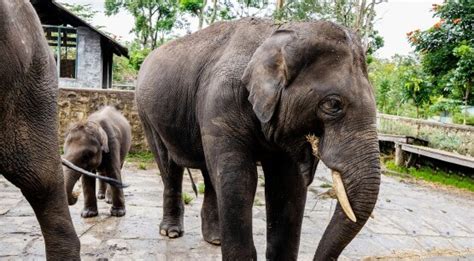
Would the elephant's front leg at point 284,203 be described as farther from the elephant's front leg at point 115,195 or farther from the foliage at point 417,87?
the foliage at point 417,87

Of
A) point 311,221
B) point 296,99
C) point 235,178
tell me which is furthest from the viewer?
point 311,221

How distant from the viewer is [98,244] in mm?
4336

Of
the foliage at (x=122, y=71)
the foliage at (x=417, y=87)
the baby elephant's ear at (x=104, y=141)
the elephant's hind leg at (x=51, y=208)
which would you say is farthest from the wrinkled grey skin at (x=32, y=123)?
the foliage at (x=122, y=71)

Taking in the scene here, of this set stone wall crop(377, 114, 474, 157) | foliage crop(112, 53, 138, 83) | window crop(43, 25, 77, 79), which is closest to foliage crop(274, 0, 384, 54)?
stone wall crop(377, 114, 474, 157)

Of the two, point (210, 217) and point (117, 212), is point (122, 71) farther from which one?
point (210, 217)

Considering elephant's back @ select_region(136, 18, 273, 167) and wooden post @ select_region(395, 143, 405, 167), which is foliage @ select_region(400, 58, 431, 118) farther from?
elephant's back @ select_region(136, 18, 273, 167)

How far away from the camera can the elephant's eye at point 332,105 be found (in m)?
2.62

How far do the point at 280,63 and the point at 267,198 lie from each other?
1147mm

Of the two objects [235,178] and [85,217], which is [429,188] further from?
[235,178]

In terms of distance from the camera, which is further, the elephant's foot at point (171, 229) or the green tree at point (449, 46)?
the green tree at point (449, 46)

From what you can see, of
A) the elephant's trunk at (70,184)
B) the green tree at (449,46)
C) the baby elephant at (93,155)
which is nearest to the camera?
the elephant's trunk at (70,184)

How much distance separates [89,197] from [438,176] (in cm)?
743

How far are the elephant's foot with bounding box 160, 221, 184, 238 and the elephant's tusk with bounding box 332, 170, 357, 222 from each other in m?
2.41

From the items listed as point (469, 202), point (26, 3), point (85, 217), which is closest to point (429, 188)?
Answer: point (469, 202)
